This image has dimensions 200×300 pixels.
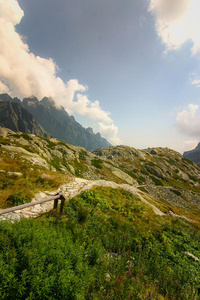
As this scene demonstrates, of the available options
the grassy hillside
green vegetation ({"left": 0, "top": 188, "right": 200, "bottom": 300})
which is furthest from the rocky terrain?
green vegetation ({"left": 0, "top": 188, "right": 200, "bottom": 300})

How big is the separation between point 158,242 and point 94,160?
61.4 metres

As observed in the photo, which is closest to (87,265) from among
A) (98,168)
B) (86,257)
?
(86,257)

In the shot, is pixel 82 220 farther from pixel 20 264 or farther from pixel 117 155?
pixel 117 155

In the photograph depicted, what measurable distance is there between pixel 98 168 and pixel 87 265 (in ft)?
190

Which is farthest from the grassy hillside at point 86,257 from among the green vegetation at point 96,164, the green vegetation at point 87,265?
the green vegetation at point 96,164

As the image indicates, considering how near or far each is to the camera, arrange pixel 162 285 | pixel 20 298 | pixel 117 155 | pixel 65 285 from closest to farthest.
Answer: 1. pixel 20 298
2. pixel 65 285
3. pixel 162 285
4. pixel 117 155

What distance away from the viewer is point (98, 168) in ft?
202

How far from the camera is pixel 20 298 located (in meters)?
2.61

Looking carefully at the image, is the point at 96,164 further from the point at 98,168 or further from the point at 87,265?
the point at 87,265

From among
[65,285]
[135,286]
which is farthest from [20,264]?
[135,286]

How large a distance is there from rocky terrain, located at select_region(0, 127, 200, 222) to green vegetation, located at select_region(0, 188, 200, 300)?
16.7ft

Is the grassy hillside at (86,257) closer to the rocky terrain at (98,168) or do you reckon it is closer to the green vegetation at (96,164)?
the rocky terrain at (98,168)

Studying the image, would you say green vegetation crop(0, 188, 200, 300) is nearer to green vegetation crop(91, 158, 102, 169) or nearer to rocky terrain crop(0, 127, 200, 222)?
rocky terrain crop(0, 127, 200, 222)

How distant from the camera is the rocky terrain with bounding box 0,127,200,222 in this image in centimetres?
2564
